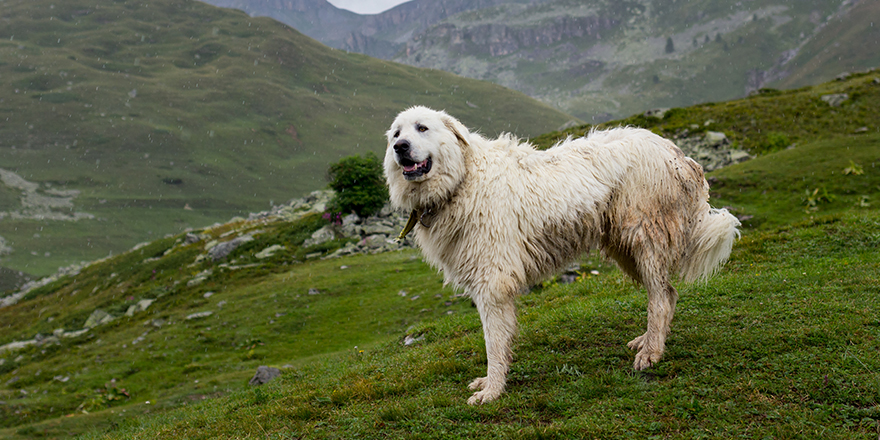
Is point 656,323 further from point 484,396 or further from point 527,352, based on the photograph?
point 484,396

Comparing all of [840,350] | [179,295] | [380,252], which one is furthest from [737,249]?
[179,295]

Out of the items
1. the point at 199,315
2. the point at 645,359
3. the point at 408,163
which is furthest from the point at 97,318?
the point at 645,359

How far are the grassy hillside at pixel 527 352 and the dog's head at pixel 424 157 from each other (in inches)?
112

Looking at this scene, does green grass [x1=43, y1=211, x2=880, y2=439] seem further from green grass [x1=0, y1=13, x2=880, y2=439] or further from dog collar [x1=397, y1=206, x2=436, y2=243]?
dog collar [x1=397, y1=206, x2=436, y2=243]

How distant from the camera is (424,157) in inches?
263

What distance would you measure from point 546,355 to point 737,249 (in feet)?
27.9

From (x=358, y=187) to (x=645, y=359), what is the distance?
3107 cm

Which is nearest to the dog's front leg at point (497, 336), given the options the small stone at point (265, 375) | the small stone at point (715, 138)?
the small stone at point (265, 375)

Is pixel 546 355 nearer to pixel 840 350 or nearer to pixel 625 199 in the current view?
pixel 625 199

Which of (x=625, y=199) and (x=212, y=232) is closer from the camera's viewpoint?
(x=625, y=199)

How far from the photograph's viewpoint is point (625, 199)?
6910mm

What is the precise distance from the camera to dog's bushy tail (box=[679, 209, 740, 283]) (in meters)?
6.88

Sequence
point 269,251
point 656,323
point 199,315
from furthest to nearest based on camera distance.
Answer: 1. point 269,251
2. point 199,315
3. point 656,323

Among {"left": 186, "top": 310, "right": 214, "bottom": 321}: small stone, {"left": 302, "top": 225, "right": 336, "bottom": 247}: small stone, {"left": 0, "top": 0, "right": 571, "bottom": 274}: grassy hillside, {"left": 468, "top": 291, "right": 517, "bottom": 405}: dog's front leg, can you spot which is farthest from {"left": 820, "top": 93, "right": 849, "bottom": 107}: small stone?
{"left": 0, "top": 0, "right": 571, "bottom": 274}: grassy hillside
